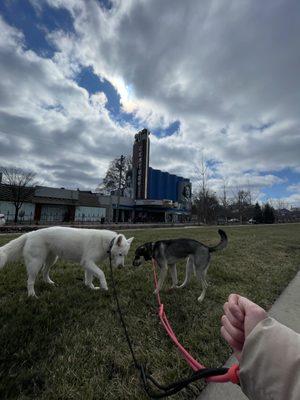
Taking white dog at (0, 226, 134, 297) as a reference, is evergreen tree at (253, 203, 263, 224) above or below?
above

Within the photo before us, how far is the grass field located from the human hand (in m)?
1.81

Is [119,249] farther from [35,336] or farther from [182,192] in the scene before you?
[182,192]

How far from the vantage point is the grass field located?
2.51m

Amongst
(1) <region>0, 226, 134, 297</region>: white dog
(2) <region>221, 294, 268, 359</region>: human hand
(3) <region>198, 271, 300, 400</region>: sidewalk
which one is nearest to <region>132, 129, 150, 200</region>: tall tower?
(3) <region>198, 271, 300, 400</region>: sidewalk

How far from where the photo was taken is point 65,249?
16.6 ft

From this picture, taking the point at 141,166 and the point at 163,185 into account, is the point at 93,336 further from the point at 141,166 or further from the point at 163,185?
the point at 163,185

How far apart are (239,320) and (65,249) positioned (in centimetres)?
445

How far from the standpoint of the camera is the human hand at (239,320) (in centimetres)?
108

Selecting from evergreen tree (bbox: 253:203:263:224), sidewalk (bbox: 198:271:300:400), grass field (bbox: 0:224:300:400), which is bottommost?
sidewalk (bbox: 198:271:300:400)

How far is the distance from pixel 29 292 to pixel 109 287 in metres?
1.60

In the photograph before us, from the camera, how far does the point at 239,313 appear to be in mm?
1135

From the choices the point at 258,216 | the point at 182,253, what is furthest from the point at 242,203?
the point at 182,253

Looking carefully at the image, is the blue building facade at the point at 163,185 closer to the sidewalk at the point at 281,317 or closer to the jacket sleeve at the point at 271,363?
the sidewalk at the point at 281,317

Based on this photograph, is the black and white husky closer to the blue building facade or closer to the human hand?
the human hand
